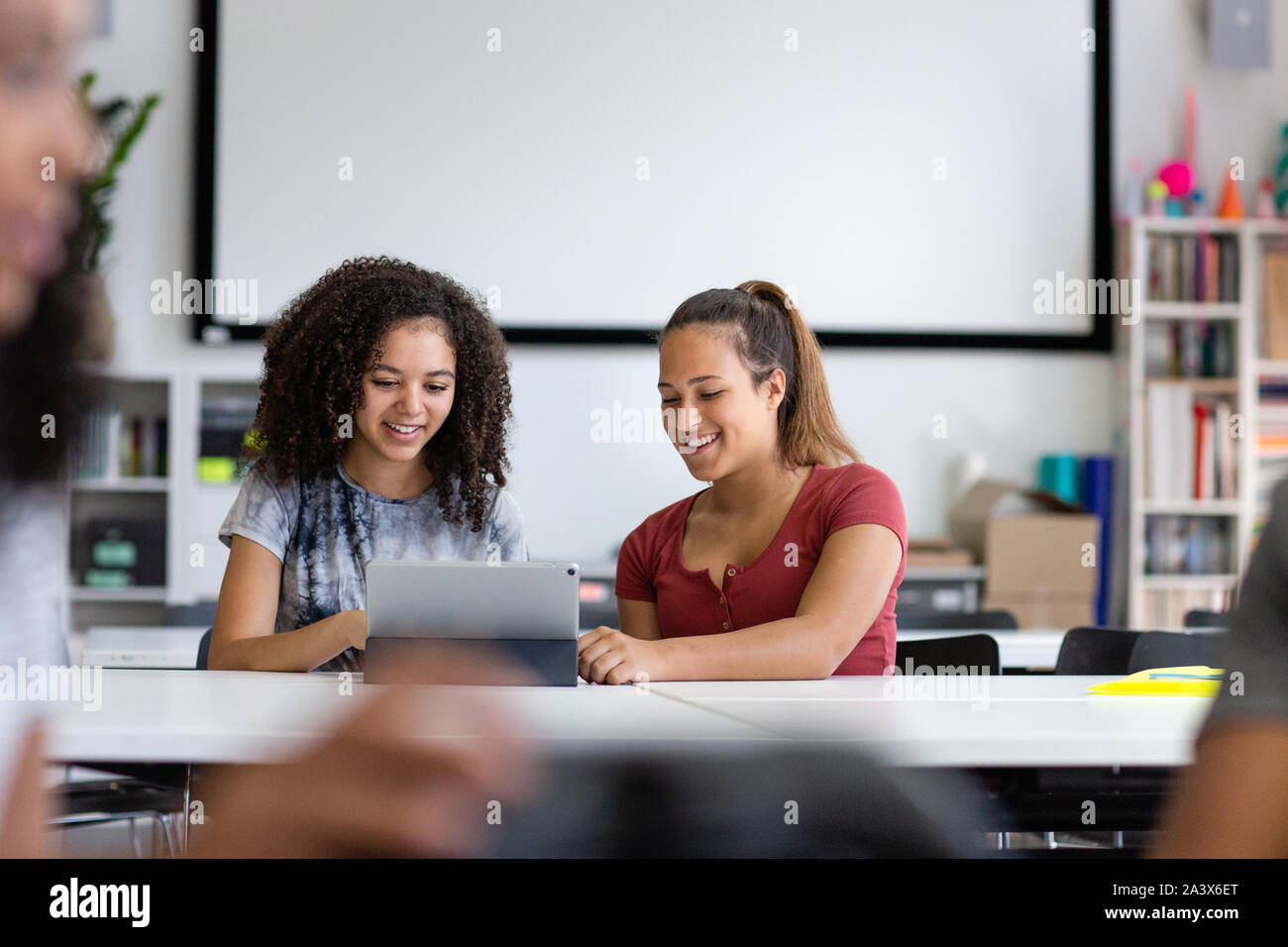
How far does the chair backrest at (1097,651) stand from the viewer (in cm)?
219

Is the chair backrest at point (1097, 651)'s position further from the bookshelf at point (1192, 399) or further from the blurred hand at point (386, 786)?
the bookshelf at point (1192, 399)

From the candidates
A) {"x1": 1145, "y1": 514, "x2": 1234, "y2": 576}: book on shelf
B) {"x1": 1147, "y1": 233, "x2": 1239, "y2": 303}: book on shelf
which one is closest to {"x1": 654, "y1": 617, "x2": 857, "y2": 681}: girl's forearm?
{"x1": 1145, "y1": 514, "x2": 1234, "y2": 576}: book on shelf

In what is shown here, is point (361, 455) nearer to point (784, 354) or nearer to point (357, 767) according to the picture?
point (784, 354)

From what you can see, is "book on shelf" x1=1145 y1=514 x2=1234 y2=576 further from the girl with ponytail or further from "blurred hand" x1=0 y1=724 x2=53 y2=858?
"blurred hand" x1=0 y1=724 x2=53 y2=858

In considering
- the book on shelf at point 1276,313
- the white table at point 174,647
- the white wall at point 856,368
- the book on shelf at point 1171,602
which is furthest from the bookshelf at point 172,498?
the book on shelf at point 1276,313

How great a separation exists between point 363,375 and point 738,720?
1.02 m

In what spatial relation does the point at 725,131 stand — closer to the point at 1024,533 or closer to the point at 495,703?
the point at 1024,533

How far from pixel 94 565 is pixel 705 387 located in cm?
311

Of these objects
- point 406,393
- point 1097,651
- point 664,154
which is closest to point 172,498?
point 664,154

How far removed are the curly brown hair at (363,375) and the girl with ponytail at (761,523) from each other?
0.99 ft

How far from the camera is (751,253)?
189 inches

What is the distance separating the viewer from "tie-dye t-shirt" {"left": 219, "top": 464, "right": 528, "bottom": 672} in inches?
73.3

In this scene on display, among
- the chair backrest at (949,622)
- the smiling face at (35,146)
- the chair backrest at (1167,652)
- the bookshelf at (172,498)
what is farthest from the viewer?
the bookshelf at (172,498)
